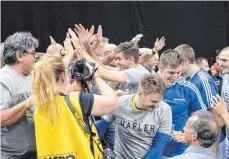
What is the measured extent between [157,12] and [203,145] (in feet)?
16.3

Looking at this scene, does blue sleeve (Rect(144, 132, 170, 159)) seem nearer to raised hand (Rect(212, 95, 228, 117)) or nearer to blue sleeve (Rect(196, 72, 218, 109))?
raised hand (Rect(212, 95, 228, 117))

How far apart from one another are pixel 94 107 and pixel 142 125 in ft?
2.23

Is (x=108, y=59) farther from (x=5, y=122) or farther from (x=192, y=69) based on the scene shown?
(x=5, y=122)

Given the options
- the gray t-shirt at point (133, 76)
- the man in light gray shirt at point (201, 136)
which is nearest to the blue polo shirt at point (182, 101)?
the gray t-shirt at point (133, 76)

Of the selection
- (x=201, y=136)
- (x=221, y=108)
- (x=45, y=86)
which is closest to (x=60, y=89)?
(x=45, y=86)

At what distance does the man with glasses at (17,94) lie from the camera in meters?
2.99

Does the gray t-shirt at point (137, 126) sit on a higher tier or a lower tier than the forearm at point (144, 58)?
lower

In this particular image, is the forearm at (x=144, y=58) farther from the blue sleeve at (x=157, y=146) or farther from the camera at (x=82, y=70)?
the camera at (x=82, y=70)

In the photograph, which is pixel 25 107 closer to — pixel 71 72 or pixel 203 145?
pixel 71 72

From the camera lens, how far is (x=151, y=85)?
316 centimetres

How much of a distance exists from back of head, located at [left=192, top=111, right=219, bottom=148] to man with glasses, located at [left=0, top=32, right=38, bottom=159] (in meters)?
1.03

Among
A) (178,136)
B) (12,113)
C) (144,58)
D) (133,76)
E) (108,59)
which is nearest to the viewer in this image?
(12,113)

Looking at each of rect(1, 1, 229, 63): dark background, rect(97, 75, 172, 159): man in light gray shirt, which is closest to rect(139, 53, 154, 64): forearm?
rect(97, 75, 172, 159): man in light gray shirt

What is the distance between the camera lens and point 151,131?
3252 mm
